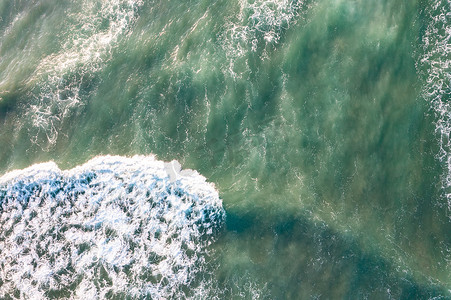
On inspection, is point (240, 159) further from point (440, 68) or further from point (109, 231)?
point (440, 68)

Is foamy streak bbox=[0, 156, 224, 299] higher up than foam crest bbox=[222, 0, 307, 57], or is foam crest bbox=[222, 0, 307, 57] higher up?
foam crest bbox=[222, 0, 307, 57]

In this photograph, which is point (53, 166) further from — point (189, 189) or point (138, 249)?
point (189, 189)

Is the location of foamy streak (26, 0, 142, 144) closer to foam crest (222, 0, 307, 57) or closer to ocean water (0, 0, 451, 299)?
ocean water (0, 0, 451, 299)

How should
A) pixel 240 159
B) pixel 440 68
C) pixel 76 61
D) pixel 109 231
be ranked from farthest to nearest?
1. pixel 76 61
2. pixel 240 159
3. pixel 109 231
4. pixel 440 68

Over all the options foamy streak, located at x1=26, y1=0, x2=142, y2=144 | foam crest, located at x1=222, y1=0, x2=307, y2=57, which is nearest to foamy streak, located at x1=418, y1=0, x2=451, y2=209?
foam crest, located at x1=222, y1=0, x2=307, y2=57

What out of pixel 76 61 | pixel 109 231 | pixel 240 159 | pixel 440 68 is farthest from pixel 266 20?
pixel 109 231

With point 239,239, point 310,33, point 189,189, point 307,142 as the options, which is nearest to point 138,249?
point 189,189

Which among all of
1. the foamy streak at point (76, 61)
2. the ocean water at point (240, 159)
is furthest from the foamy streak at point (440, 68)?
the foamy streak at point (76, 61)
